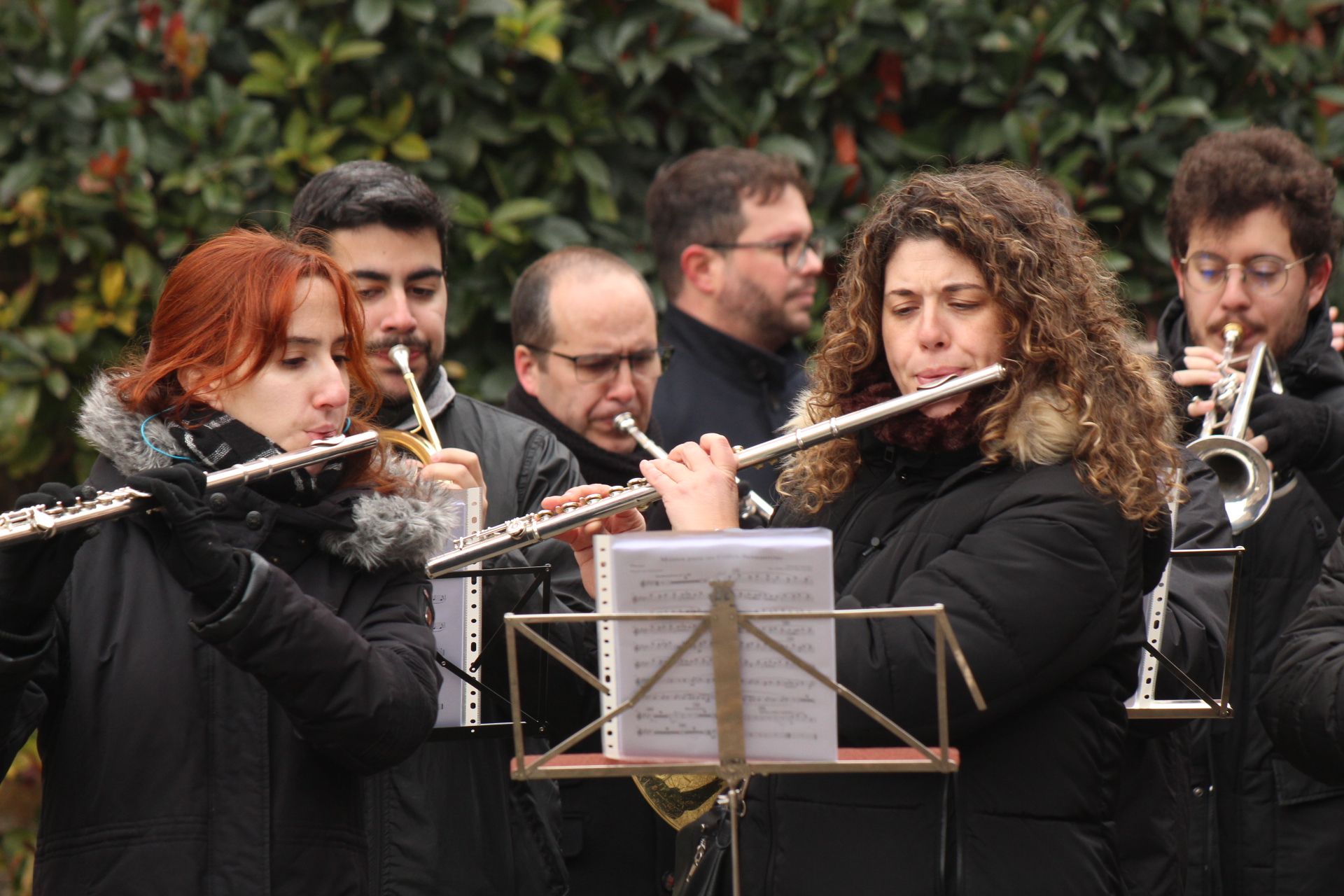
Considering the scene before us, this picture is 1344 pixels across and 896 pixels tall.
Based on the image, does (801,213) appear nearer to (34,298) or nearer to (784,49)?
(784,49)

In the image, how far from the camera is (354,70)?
5.23 meters

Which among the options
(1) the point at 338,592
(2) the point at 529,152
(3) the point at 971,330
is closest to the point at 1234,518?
(3) the point at 971,330

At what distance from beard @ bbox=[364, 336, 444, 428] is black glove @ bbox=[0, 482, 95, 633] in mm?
1287

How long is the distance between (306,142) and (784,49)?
162 centimetres

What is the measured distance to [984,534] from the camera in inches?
102

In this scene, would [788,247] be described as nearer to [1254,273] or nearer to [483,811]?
[1254,273]

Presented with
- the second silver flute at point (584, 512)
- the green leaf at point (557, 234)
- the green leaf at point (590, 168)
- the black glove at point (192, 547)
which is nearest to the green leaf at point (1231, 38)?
the green leaf at point (590, 168)

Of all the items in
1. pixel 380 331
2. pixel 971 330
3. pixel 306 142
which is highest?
pixel 306 142

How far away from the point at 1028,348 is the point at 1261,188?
69.1 inches

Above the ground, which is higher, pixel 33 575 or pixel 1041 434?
pixel 1041 434

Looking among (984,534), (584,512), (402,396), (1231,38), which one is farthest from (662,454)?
(1231,38)

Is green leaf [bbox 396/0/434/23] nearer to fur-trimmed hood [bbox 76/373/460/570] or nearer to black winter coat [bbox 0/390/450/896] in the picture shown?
fur-trimmed hood [bbox 76/373/460/570]

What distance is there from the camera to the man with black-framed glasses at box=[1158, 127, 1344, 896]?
A: 11.6ft

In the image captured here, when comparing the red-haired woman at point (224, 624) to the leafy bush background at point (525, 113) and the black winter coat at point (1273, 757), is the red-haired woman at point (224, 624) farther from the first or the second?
the leafy bush background at point (525, 113)
